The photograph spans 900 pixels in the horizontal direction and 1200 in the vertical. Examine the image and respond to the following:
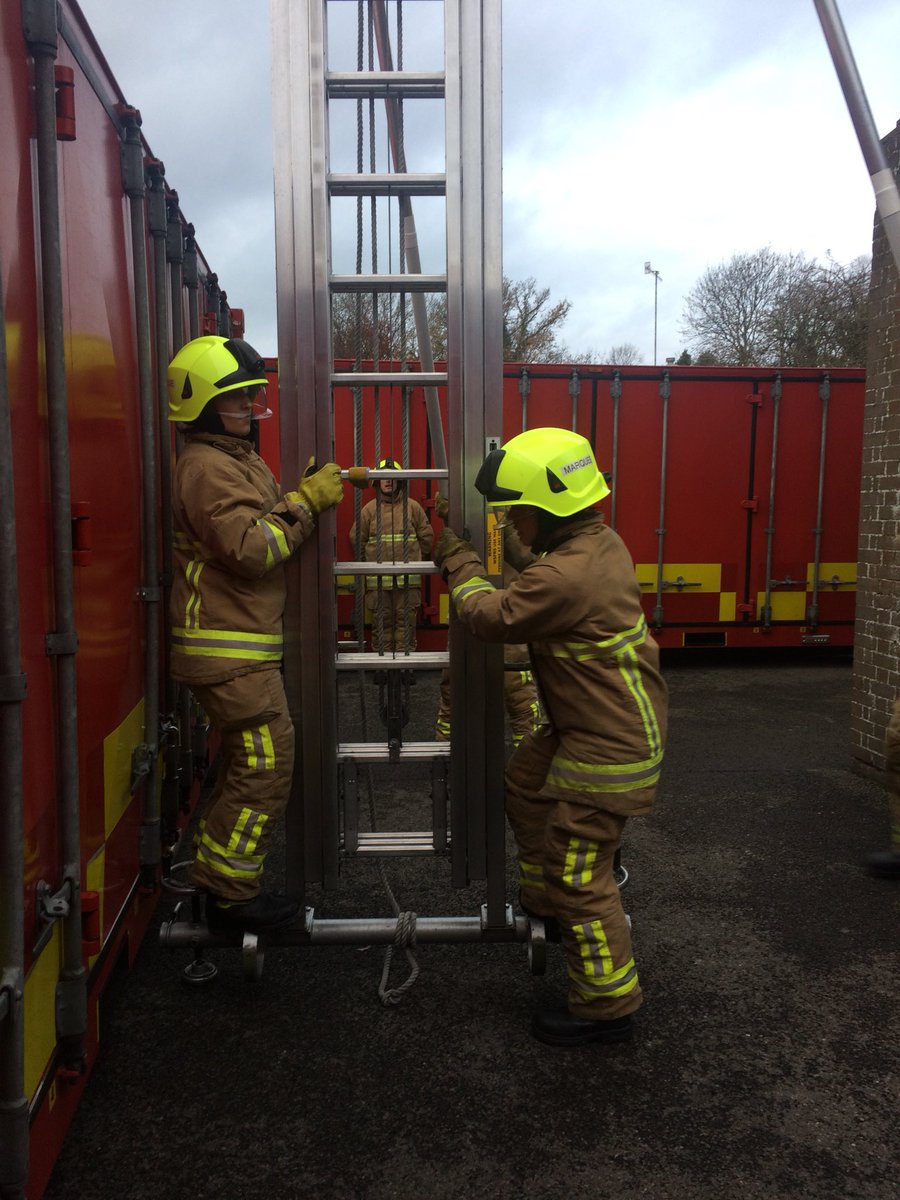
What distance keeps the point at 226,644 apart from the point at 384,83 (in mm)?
1740

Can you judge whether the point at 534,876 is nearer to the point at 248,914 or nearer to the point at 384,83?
the point at 248,914

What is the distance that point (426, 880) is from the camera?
4.06 m

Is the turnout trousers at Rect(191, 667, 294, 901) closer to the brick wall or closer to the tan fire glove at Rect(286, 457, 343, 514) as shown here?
the tan fire glove at Rect(286, 457, 343, 514)

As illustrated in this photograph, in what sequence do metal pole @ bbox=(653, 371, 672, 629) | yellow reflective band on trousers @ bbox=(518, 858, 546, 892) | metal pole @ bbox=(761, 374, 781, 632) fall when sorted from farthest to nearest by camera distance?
1. metal pole @ bbox=(761, 374, 781, 632)
2. metal pole @ bbox=(653, 371, 672, 629)
3. yellow reflective band on trousers @ bbox=(518, 858, 546, 892)

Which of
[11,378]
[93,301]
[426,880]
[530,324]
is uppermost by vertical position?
[530,324]

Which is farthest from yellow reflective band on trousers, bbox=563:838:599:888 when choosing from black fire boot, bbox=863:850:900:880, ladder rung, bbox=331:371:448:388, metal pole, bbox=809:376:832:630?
metal pole, bbox=809:376:832:630

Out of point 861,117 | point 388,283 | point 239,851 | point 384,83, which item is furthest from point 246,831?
point 861,117

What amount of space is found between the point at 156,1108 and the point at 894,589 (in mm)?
4479

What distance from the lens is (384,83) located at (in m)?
2.74

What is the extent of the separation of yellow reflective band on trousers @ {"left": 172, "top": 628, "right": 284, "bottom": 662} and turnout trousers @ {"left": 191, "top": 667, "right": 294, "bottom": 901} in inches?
2.6

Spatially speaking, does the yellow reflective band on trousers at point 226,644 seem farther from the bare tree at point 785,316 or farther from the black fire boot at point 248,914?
the bare tree at point 785,316

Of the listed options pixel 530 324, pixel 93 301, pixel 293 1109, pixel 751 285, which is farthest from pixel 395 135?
pixel 751 285

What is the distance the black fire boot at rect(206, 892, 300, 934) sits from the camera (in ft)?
9.47

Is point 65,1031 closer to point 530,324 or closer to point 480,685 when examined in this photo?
point 480,685
